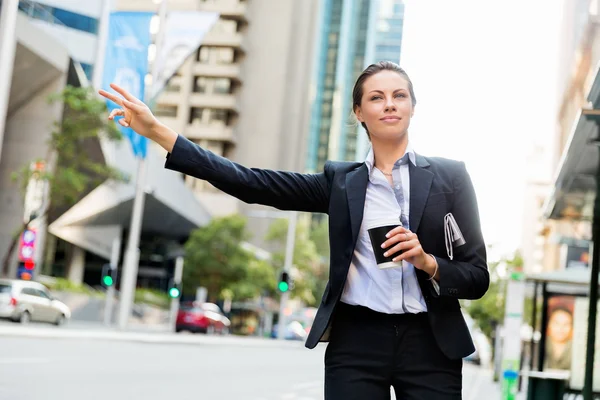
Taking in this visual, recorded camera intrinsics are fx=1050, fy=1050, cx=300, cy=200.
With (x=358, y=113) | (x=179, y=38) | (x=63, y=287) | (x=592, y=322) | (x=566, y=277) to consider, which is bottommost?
(x=63, y=287)

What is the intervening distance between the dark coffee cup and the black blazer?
0.20 m

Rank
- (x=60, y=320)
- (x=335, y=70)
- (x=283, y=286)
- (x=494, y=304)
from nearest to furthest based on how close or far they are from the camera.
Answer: (x=60, y=320)
(x=283, y=286)
(x=494, y=304)
(x=335, y=70)

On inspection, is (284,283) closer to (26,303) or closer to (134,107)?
(26,303)

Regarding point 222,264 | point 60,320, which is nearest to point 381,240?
point 60,320

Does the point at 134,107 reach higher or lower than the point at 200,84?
lower

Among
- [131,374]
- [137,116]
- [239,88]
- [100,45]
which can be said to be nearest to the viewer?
[137,116]

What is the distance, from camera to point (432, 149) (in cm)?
843

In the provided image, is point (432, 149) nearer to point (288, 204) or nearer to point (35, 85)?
point (288, 204)

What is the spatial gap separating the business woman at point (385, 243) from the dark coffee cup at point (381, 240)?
30mm

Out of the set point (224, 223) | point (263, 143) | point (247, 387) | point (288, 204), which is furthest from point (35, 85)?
point (263, 143)

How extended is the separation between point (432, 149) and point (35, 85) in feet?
130

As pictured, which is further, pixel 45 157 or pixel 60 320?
pixel 45 157

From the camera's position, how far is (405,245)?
3111 mm

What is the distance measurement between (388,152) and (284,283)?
42989 mm
